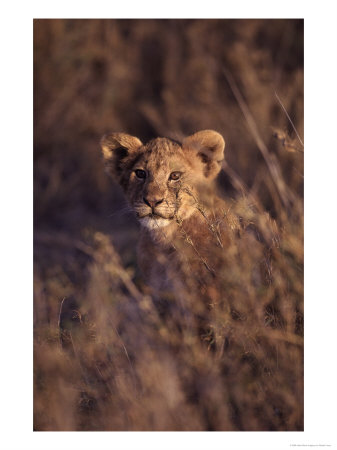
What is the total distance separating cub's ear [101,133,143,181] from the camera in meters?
4.04

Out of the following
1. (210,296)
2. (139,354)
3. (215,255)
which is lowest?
(139,354)

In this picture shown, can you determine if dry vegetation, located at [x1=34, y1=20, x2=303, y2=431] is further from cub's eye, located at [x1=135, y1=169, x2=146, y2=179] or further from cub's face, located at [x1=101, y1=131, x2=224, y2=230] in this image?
cub's eye, located at [x1=135, y1=169, x2=146, y2=179]

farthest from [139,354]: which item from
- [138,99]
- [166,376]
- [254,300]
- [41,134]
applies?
[138,99]

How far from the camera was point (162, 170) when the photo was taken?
3.78 metres

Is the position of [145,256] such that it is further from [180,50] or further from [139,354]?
[180,50]

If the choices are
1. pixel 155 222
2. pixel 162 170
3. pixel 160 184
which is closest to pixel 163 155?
pixel 162 170

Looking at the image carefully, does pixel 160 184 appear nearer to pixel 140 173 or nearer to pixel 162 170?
pixel 162 170

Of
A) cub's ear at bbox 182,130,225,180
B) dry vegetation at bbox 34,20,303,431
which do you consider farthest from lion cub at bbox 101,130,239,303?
dry vegetation at bbox 34,20,303,431

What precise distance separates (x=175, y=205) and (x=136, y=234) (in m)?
2.59

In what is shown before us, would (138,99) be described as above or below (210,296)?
above

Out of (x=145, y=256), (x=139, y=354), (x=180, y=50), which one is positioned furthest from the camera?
(x=180, y=50)

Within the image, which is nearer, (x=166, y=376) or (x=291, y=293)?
(x=166, y=376)
